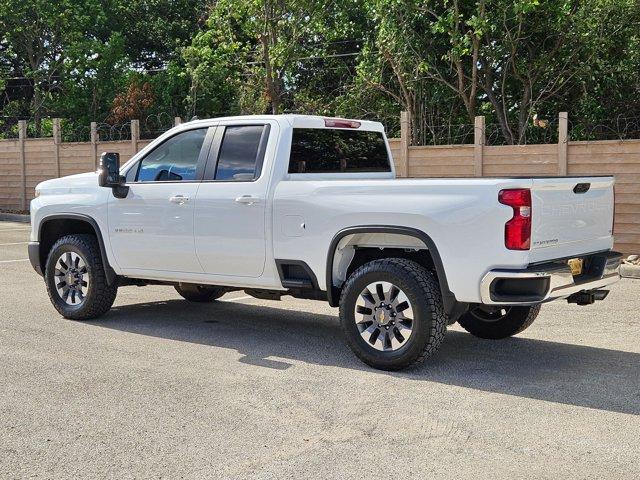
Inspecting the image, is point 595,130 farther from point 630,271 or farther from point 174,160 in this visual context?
point 174,160

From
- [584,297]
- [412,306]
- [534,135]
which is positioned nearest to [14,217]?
[534,135]

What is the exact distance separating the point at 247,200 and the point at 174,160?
1132 millimetres

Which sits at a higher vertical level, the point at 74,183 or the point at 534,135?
the point at 534,135

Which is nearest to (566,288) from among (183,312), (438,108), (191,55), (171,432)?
(171,432)

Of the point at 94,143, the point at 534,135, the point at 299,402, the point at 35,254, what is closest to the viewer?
the point at 299,402

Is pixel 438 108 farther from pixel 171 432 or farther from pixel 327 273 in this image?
pixel 171 432

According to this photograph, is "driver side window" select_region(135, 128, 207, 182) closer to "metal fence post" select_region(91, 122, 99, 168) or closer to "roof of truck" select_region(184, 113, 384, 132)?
"roof of truck" select_region(184, 113, 384, 132)

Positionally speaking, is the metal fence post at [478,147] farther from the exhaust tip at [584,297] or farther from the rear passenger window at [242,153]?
the exhaust tip at [584,297]

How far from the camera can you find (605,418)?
532 cm

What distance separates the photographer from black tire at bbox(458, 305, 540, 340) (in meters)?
7.43

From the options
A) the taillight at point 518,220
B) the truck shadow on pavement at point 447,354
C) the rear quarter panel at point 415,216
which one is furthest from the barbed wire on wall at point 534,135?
the taillight at point 518,220

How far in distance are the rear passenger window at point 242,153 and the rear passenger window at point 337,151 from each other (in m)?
0.28

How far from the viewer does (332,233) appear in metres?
6.71

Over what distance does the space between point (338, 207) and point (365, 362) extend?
4.00 feet
